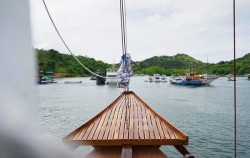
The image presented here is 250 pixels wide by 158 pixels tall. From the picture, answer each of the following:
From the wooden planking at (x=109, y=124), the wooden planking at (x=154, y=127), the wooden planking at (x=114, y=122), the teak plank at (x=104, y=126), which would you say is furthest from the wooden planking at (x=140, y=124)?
the teak plank at (x=104, y=126)

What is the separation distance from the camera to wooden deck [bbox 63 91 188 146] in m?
6.06

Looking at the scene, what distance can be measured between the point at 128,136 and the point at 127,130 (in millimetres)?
464

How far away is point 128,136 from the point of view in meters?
6.33

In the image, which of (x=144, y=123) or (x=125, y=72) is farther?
(x=125, y=72)

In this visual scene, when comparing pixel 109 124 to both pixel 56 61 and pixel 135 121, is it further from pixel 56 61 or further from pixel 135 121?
pixel 56 61

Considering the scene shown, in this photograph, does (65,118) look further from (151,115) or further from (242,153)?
(151,115)

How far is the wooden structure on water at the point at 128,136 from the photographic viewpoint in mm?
6027

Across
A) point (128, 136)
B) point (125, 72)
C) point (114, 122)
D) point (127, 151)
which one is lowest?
point (127, 151)

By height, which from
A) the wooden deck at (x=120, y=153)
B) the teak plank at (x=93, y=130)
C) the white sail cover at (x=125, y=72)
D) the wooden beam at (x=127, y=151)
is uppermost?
the white sail cover at (x=125, y=72)

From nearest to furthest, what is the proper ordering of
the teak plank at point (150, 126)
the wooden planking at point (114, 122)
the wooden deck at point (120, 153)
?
the wooden deck at point (120, 153) < the teak plank at point (150, 126) < the wooden planking at point (114, 122)

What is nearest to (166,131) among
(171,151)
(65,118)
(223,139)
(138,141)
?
(138,141)

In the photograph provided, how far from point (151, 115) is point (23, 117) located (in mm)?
6827

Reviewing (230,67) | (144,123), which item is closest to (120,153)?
(144,123)

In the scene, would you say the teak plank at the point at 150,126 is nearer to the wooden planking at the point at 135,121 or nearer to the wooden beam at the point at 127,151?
the wooden planking at the point at 135,121
